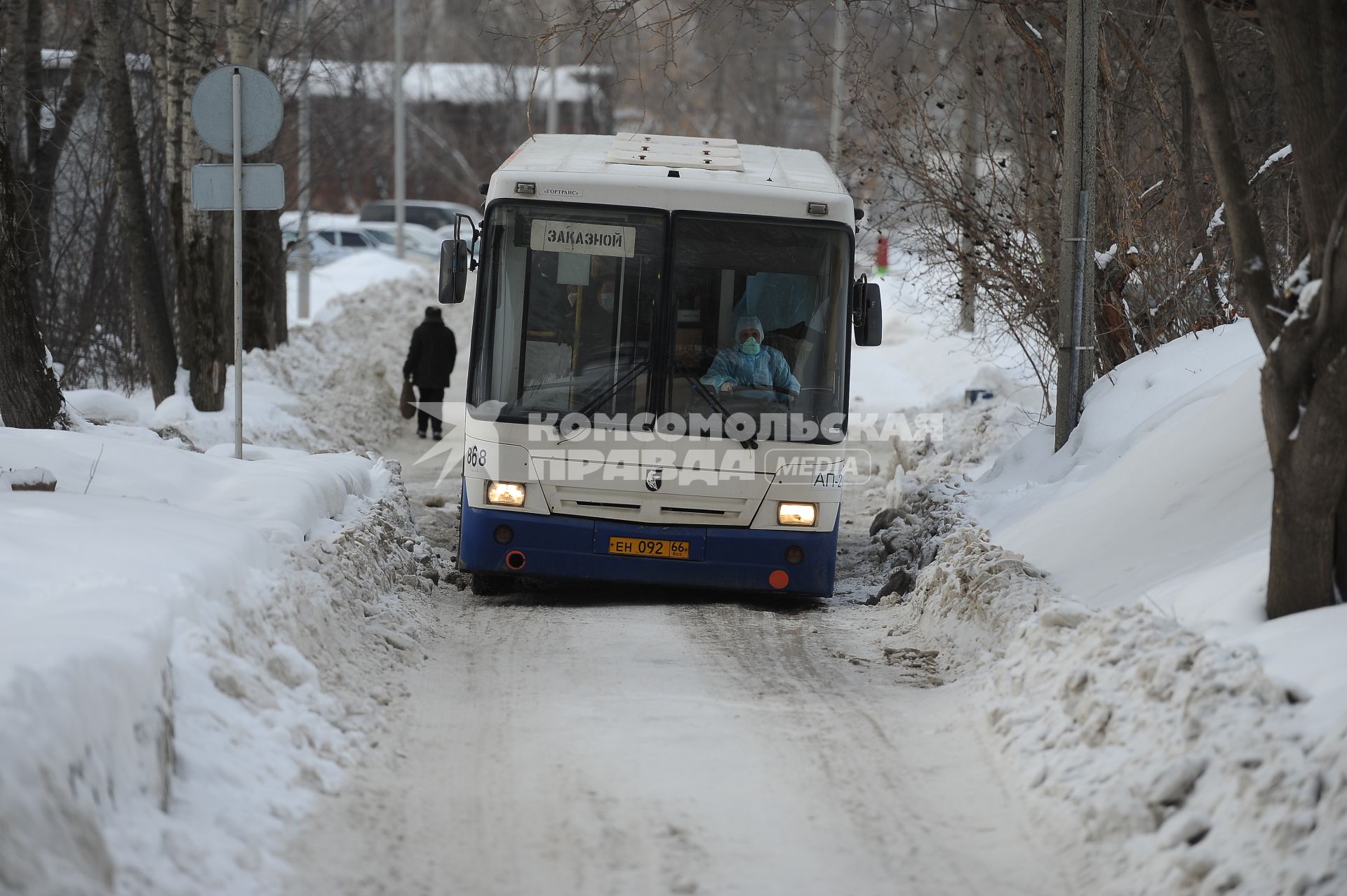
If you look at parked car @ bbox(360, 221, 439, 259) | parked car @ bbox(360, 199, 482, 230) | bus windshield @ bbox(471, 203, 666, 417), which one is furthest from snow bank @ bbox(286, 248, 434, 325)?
bus windshield @ bbox(471, 203, 666, 417)

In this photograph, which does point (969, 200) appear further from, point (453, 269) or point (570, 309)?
point (453, 269)

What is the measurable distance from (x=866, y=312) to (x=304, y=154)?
64.8 feet

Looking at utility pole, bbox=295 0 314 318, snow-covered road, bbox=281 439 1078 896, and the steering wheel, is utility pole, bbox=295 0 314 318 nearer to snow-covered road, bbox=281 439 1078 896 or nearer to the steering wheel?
the steering wheel

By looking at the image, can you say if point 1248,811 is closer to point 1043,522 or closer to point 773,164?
point 1043,522

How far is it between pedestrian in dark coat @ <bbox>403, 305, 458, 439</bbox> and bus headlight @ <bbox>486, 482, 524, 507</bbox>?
373 inches

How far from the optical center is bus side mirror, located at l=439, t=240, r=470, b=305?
9102 millimetres

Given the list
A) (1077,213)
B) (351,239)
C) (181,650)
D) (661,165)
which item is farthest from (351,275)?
(181,650)

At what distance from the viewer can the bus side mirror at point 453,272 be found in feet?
29.9

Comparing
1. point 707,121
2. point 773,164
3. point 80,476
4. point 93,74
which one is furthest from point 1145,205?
point 707,121

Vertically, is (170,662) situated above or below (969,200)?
below

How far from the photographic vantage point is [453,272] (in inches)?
360

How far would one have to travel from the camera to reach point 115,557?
5.90 metres

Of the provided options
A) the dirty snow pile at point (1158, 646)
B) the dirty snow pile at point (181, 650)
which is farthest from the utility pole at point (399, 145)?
the dirty snow pile at point (1158, 646)

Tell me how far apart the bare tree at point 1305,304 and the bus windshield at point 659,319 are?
3.33m
